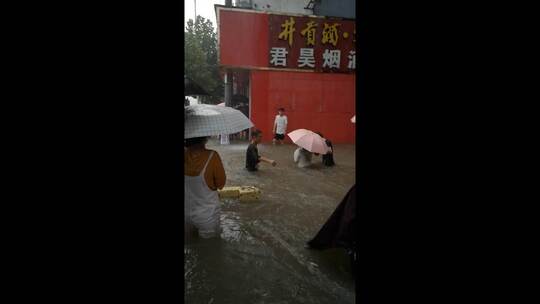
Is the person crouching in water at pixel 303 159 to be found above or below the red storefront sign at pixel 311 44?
below

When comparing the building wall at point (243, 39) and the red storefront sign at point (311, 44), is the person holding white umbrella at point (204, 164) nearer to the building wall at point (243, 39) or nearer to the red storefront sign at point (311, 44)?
the building wall at point (243, 39)

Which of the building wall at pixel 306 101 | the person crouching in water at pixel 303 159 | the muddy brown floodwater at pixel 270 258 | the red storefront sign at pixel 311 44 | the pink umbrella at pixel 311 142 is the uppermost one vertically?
the red storefront sign at pixel 311 44

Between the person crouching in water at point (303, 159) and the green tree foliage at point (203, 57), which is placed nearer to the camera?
the person crouching in water at point (303, 159)

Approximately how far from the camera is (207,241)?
13.3 feet

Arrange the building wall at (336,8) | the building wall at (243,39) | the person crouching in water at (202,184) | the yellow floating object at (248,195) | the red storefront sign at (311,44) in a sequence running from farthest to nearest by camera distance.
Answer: the building wall at (336,8)
the red storefront sign at (311,44)
the building wall at (243,39)
the yellow floating object at (248,195)
the person crouching in water at (202,184)

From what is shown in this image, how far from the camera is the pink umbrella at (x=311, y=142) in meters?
7.96

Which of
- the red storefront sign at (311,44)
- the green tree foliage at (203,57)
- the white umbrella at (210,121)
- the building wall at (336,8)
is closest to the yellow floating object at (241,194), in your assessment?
the white umbrella at (210,121)

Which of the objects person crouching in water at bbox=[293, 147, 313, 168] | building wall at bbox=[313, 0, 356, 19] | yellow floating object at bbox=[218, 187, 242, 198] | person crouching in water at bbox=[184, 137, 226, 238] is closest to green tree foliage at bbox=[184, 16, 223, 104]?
building wall at bbox=[313, 0, 356, 19]

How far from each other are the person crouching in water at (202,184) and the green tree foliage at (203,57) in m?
→ 18.0

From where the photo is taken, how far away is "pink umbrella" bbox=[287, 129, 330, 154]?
7957 mm

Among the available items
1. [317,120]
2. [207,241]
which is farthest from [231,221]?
[317,120]

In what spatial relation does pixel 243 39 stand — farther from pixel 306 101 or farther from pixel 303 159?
pixel 303 159
